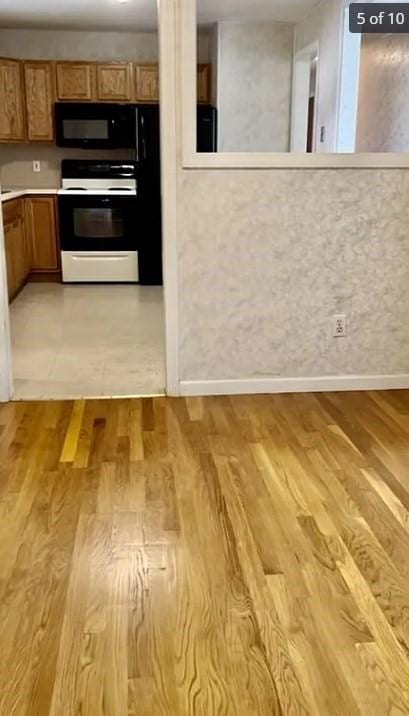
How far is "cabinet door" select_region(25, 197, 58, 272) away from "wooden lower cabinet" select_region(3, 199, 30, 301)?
13 centimetres

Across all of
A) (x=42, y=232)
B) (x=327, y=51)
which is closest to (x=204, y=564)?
(x=327, y=51)

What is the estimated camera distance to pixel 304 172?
10.8 ft

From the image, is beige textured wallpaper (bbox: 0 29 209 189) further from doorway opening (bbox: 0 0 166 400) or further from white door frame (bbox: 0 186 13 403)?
white door frame (bbox: 0 186 13 403)

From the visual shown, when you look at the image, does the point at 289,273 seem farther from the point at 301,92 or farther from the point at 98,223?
the point at 98,223

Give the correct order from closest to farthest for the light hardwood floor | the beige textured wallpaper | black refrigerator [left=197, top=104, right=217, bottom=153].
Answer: the light hardwood floor, black refrigerator [left=197, top=104, right=217, bottom=153], the beige textured wallpaper

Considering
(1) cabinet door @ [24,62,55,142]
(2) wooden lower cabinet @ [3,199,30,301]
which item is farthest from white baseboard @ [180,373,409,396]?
(1) cabinet door @ [24,62,55,142]

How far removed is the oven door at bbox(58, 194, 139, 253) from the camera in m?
6.45

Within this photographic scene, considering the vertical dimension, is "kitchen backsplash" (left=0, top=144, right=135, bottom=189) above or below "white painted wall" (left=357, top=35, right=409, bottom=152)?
below

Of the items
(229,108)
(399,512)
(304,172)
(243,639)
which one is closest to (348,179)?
(304,172)

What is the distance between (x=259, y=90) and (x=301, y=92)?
0.23m

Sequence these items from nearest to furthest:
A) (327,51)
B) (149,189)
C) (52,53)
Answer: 1. (327,51)
2. (149,189)
3. (52,53)

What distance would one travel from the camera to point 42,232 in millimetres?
6602

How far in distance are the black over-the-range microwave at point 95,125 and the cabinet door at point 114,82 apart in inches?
6.2

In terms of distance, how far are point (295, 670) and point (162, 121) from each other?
2403 mm
